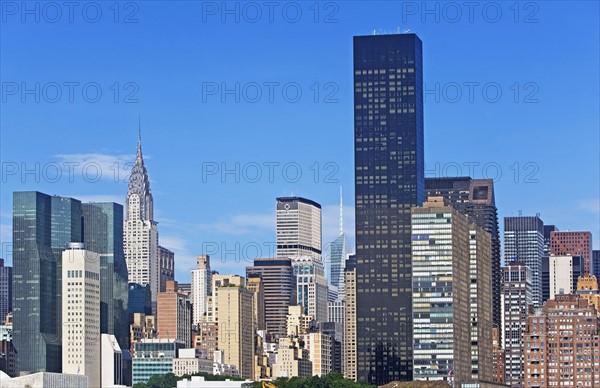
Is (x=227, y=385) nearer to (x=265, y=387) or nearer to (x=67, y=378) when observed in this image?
(x=265, y=387)

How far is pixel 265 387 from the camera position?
184m

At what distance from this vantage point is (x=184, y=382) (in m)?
192

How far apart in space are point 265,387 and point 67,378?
34.3 metres

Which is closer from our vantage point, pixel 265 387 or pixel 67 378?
pixel 67 378

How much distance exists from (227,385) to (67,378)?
31.0m

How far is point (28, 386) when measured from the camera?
147 m

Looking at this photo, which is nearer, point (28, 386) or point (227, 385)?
point (28, 386)

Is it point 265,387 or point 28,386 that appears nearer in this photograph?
point 28,386

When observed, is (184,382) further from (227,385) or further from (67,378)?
(67,378)

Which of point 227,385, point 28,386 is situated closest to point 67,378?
point 28,386

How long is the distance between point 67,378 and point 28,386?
778cm

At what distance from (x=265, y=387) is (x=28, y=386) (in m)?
41.9

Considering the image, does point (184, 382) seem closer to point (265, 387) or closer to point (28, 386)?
point (265, 387)

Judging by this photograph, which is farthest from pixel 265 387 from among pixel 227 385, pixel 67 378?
pixel 67 378
